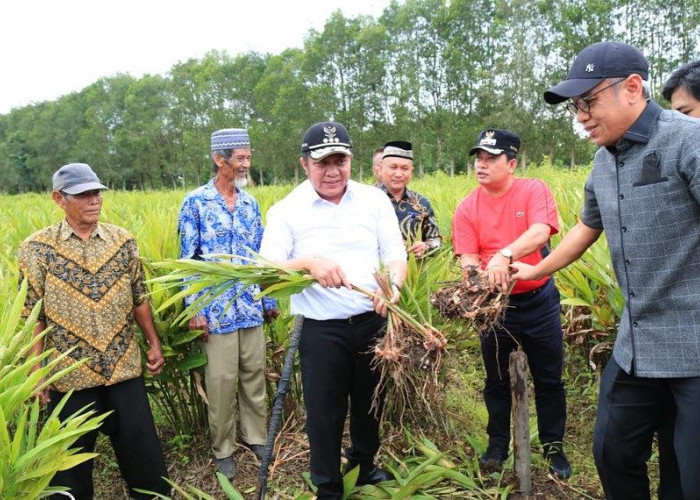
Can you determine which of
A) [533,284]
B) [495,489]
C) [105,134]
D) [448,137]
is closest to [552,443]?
[495,489]

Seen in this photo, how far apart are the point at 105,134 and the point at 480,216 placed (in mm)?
55892

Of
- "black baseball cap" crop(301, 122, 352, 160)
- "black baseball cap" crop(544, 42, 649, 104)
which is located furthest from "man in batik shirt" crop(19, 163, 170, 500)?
"black baseball cap" crop(544, 42, 649, 104)

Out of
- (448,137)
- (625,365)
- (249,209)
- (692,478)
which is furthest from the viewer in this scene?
(448,137)

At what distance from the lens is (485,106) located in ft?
110

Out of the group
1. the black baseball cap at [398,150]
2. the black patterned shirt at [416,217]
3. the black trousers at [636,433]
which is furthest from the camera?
the black baseball cap at [398,150]

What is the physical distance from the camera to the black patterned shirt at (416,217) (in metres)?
3.75

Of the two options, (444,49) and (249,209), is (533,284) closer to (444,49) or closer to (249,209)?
(249,209)

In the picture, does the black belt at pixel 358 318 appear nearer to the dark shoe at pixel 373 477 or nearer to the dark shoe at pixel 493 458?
the dark shoe at pixel 373 477

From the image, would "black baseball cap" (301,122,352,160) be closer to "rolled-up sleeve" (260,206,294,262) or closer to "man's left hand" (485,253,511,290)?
"rolled-up sleeve" (260,206,294,262)

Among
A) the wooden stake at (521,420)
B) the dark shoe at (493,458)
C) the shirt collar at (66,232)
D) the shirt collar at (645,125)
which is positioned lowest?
the dark shoe at (493,458)

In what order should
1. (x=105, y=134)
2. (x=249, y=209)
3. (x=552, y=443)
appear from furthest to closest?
1. (x=105, y=134)
2. (x=249, y=209)
3. (x=552, y=443)

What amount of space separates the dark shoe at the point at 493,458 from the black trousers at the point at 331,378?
826mm

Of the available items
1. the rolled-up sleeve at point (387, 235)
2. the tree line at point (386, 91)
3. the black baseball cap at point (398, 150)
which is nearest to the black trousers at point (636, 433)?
the rolled-up sleeve at point (387, 235)

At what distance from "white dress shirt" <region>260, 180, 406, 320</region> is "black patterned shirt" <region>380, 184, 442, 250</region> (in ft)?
3.85
